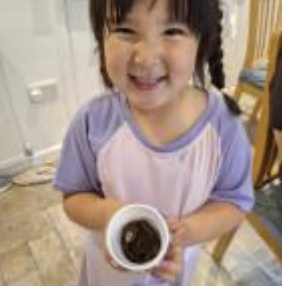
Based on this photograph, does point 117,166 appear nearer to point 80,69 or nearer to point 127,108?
point 127,108

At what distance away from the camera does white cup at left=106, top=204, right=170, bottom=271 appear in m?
0.50

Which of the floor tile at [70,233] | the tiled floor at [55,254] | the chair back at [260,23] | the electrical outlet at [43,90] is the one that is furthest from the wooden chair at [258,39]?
the floor tile at [70,233]

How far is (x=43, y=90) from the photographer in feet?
5.83

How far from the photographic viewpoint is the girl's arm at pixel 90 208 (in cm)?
64

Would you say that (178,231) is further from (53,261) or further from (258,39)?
(258,39)

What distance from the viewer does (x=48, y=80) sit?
1.77 metres

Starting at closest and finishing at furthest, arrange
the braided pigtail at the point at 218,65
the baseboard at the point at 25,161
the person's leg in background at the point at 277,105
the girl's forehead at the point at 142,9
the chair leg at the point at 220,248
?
1. the girl's forehead at the point at 142,9
2. the braided pigtail at the point at 218,65
3. the person's leg in background at the point at 277,105
4. the chair leg at the point at 220,248
5. the baseboard at the point at 25,161

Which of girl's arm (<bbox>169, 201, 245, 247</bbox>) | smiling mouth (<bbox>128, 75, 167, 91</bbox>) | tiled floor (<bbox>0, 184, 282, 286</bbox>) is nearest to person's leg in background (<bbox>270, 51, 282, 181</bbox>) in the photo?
girl's arm (<bbox>169, 201, 245, 247</bbox>)

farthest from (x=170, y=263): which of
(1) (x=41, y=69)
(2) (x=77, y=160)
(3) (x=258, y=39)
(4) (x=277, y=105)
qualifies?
(3) (x=258, y=39)

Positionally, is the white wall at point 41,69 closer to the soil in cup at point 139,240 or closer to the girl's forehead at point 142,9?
the girl's forehead at point 142,9

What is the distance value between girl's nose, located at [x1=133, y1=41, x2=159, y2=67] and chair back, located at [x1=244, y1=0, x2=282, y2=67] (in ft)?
5.28

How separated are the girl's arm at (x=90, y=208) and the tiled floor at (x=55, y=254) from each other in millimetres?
807

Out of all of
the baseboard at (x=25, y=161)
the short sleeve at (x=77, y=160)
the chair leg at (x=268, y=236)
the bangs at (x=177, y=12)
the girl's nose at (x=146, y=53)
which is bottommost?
the baseboard at (x=25, y=161)

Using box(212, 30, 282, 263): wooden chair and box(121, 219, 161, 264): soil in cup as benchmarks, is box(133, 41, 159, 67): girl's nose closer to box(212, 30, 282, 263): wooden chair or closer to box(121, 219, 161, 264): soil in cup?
box(121, 219, 161, 264): soil in cup
